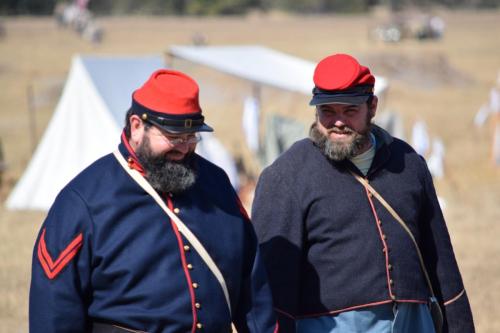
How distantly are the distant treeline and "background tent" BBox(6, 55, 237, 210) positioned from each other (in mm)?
42557

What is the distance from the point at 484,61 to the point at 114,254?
28.0 m

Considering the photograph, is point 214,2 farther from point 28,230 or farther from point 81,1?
point 28,230

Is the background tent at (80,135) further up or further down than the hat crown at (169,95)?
further down

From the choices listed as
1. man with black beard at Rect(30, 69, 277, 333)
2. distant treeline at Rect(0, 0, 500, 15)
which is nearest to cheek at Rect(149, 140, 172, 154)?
man with black beard at Rect(30, 69, 277, 333)

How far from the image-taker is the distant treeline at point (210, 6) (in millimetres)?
53906

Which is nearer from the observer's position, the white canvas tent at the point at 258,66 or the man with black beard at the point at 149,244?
the man with black beard at the point at 149,244

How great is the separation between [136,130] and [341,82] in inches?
29.2

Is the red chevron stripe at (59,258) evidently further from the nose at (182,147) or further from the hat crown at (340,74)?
the hat crown at (340,74)

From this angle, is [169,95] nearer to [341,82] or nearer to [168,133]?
[168,133]

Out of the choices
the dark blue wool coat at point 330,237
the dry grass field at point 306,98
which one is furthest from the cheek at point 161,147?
the dry grass field at point 306,98

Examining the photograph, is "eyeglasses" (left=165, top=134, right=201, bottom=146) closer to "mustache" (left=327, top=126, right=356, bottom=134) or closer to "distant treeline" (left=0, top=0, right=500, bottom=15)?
"mustache" (left=327, top=126, right=356, bottom=134)

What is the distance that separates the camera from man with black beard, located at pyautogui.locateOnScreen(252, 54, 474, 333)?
3111 millimetres

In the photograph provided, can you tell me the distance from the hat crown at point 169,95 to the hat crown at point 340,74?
530 millimetres

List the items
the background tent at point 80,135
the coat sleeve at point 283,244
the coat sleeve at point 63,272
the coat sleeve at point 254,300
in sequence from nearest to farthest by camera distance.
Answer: the coat sleeve at point 63,272, the coat sleeve at point 254,300, the coat sleeve at point 283,244, the background tent at point 80,135
